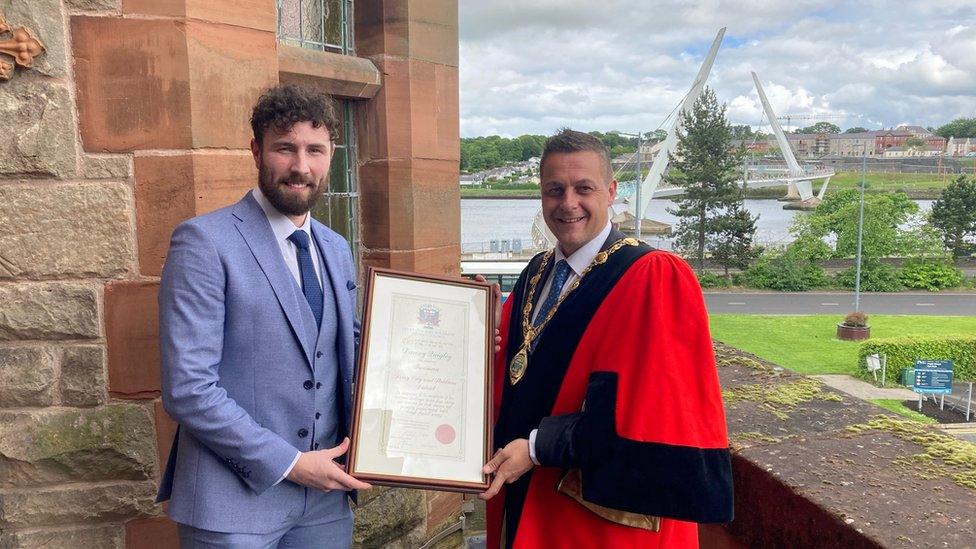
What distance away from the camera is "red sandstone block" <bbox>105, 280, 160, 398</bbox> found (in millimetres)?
2256

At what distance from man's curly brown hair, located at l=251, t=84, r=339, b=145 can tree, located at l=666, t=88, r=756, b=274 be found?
4253 cm

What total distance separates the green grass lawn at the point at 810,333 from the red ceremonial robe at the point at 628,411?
921 inches

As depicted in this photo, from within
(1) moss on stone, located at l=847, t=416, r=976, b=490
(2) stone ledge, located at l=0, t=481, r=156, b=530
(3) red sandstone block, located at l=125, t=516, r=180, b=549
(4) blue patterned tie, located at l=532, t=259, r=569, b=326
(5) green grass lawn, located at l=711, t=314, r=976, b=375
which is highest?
(4) blue patterned tie, located at l=532, t=259, r=569, b=326

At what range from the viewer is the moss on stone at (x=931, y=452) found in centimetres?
184

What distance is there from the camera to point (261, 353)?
71.8 inches

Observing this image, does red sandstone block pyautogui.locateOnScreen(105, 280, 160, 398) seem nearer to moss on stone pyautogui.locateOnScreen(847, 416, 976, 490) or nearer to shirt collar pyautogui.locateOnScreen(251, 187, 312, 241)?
shirt collar pyautogui.locateOnScreen(251, 187, 312, 241)

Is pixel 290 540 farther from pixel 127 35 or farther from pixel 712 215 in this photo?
pixel 712 215

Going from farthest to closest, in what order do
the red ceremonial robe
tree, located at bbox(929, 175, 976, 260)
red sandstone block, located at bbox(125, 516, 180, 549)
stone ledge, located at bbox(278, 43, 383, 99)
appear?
1. tree, located at bbox(929, 175, 976, 260)
2. stone ledge, located at bbox(278, 43, 383, 99)
3. red sandstone block, located at bbox(125, 516, 180, 549)
4. the red ceremonial robe

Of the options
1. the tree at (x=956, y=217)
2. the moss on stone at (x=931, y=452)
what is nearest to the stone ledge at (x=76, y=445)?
the moss on stone at (x=931, y=452)

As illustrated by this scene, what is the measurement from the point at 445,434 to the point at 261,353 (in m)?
Answer: 0.53

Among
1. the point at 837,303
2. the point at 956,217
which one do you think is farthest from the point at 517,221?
the point at 956,217

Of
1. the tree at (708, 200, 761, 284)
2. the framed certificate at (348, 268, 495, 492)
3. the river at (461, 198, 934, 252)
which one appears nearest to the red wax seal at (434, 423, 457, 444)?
the framed certificate at (348, 268, 495, 492)

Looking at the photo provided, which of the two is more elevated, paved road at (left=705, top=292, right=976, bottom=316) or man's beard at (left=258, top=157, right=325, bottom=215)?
man's beard at (left=258, top=157, right=325, bottom=215)

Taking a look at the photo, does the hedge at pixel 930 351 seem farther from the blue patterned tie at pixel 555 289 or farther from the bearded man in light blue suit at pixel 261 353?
the bearded man in light blue suit at pixel 261 353
